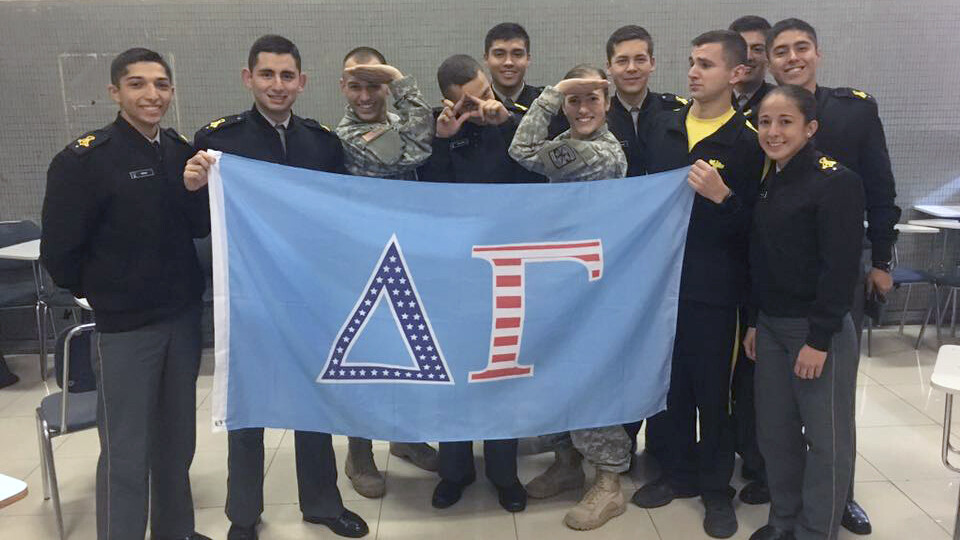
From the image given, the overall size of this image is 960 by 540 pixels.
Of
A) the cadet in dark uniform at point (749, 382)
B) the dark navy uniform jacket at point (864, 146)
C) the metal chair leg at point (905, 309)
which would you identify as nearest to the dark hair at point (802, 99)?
the dark navy uniform jacket at point (864, 146)

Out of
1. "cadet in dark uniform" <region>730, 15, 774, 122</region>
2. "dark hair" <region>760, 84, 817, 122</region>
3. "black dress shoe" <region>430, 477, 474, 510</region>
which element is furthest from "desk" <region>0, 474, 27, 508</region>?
"cadet in dark uniform" <region>730, 15, 774, 122</region>

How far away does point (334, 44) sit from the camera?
497 centimetres

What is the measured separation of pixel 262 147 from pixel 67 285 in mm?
778

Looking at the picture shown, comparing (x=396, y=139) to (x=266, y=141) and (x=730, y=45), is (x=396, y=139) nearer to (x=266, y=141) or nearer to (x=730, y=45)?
(x=266, y=141)

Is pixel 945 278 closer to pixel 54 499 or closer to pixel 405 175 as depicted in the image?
pixel 405 175

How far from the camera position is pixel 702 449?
108 inches

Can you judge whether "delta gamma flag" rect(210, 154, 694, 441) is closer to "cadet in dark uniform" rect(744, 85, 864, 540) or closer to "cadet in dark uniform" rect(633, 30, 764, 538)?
"cadet in dark uniform" rect(633, 30, 764, 538)

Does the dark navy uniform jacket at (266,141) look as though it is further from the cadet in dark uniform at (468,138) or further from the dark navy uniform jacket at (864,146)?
the dark navy uniform jacket at (864,146)

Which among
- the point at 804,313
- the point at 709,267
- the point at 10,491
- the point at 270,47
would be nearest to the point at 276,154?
the point at 270,47

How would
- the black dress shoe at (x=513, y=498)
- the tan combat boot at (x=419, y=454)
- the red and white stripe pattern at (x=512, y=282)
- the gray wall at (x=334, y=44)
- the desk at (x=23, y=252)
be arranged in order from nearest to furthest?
the red and white stripe pattern at (x=512, y=282) < the black dress shoe at (x=513, y=498) < the tan combat boot at (x=419, y=454) < the desk at (x=23, y=252) < the gray wall at (x=334, y=44)

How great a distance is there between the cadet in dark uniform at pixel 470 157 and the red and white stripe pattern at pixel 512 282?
424 mm

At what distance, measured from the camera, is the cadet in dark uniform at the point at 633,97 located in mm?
2902

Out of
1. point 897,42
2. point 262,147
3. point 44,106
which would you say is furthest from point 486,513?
point 897,42

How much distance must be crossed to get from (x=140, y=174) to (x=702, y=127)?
196cm
